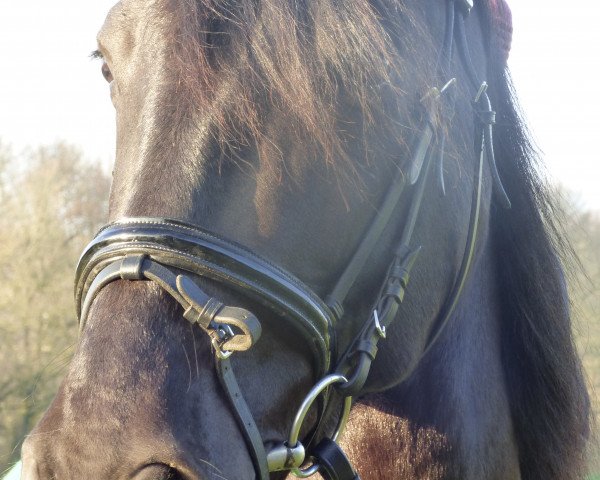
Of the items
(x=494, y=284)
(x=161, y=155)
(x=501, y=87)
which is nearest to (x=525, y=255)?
(x=494, y=284)

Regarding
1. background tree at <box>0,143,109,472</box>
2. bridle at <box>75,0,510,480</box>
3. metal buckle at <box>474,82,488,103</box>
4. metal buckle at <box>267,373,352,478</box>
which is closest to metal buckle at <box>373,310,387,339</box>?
bridle at <box>75,0,510,480</box>

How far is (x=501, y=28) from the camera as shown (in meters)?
2.59

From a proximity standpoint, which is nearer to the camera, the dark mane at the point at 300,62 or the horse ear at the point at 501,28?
the dark mane at the point at 300,62

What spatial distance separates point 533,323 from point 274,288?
1.22m

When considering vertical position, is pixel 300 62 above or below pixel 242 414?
above

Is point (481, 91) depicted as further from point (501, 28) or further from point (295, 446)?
point (295, 446)

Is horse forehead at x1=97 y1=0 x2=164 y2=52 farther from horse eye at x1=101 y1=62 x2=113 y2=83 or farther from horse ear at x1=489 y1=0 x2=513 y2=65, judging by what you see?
horse ear at x1=489 y1=0 x2=513 y2=65

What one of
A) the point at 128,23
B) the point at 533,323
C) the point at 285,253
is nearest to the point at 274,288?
the point at 285,253

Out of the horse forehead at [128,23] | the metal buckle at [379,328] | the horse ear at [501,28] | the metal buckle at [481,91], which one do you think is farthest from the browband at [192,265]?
the horse ear at [501,28]

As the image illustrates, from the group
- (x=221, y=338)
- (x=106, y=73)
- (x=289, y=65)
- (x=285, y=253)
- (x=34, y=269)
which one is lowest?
(x=34, y=269)

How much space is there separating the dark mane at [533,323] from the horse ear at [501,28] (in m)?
0.07

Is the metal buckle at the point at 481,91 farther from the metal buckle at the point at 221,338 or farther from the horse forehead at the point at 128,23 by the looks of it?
the metal buckle at the point at 221,338

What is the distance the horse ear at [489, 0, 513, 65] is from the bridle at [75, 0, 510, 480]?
2.09 ft

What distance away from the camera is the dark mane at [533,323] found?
2453 mm
